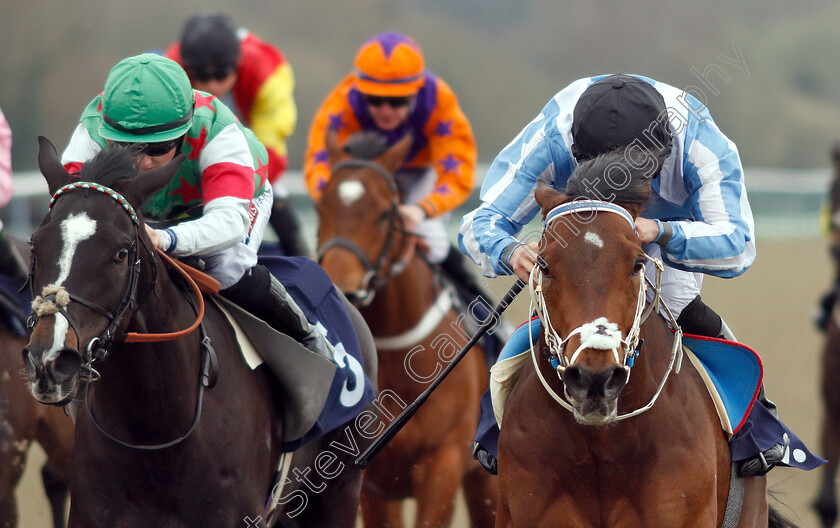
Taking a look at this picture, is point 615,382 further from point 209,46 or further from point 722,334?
point 209,46

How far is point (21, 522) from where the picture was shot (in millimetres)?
6629

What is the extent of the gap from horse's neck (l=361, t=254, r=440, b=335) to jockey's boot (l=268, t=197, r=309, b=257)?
116cm

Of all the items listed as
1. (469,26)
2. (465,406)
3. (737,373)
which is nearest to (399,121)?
(465,406)

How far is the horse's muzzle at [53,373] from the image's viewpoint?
2994 millimetres

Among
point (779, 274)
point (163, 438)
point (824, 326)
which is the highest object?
point (163, 438)

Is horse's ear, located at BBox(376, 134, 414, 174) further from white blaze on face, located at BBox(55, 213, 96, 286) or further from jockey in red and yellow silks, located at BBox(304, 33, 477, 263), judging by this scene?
white blaze on face, located at BBox(55, 213, 96, 286)

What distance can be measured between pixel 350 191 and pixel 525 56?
2706cm

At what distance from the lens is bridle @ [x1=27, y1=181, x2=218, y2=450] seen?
303 centimetres

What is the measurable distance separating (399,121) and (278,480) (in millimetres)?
2964

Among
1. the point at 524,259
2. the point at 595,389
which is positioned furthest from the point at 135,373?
the point at 595,389

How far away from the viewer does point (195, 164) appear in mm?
3963

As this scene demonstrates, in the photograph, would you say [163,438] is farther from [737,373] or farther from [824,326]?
[824,326]

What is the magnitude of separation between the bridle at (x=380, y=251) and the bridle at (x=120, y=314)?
75.7 inches

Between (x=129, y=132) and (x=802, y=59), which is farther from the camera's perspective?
(x=802, y=59)
